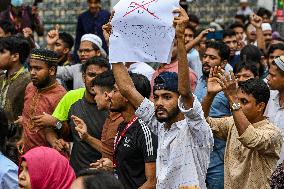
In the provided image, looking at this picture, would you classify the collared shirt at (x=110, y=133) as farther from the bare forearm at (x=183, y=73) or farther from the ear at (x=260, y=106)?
the bare forearm at (x=183, y=73)

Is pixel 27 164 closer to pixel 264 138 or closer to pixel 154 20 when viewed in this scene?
pixel 154 20

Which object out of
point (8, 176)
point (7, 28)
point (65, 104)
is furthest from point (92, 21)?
point (8, 176)

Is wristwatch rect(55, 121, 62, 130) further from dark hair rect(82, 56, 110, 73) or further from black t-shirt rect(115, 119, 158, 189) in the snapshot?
black t-shirt rect(115, 119, 158, 189)

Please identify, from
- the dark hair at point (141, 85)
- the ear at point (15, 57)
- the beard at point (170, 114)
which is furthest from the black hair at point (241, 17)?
the beard at point (170, 114)

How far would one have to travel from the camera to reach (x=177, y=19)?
5.95 meters

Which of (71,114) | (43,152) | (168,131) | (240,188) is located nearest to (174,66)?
(71,114)

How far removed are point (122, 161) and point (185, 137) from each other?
2.58 ft

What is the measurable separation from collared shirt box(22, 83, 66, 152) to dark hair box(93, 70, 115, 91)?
39.8 inches

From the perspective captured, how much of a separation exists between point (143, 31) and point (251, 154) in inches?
52.6

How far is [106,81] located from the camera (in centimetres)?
749

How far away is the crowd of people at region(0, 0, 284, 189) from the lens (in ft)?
19.4

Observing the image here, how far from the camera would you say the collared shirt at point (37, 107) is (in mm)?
8406

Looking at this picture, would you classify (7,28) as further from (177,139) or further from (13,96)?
(177,139)

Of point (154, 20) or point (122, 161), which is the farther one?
point (122, 161)
